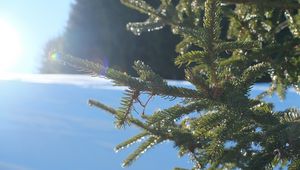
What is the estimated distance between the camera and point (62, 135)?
122 inches

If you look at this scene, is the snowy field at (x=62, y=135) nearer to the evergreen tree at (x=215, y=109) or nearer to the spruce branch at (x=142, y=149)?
the evergreen tree at (x=215, y=109)

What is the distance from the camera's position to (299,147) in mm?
1468

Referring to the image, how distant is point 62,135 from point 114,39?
10.3 meters

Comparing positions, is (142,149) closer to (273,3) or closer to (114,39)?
(273,3)

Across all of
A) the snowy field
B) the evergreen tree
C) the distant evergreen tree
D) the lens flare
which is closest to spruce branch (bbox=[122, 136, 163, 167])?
the evergreen tree

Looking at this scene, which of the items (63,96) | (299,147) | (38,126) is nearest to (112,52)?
(63,96)

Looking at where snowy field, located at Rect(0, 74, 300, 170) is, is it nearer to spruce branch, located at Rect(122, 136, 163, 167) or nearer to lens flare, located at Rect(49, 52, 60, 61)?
spruce branch, located at Rect(122, 136, 163, 167)

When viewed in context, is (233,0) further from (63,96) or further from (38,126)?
(63,96)

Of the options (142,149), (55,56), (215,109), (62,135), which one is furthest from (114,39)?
(55,56)

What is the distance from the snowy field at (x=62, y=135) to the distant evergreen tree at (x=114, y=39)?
25.3 ft

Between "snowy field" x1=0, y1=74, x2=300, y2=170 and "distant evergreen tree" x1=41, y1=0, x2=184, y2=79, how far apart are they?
771cm

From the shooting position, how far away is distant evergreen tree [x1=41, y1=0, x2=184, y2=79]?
39.4 ft

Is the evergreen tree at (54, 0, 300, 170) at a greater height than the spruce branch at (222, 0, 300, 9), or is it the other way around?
the spruce branch at (222, 0, 300, 9)

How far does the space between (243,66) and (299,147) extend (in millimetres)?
675
